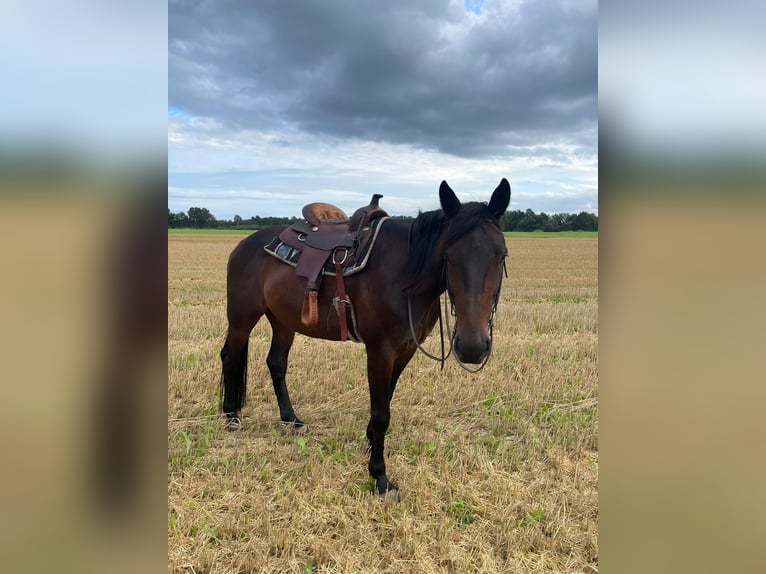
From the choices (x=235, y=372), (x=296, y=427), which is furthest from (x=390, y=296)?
(x=235, y=372)

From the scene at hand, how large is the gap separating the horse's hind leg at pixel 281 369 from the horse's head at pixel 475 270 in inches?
102

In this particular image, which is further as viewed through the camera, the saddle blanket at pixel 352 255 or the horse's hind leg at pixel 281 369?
the horse's hind leg at pixel 281 369

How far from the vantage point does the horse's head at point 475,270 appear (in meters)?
2.70

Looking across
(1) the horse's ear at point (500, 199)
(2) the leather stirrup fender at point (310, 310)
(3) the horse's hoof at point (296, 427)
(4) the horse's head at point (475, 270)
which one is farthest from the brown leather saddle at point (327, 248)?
(3) the horse's hoof at point (296, 427)

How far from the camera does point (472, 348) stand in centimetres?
267

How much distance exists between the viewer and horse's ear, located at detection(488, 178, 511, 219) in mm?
2982

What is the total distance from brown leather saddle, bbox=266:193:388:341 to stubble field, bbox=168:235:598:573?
4.21ft

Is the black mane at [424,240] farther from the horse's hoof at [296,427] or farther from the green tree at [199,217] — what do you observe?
the green tree at [199,217]

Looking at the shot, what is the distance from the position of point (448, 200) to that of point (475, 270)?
0.62 m

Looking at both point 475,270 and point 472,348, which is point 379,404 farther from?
point 475,270
